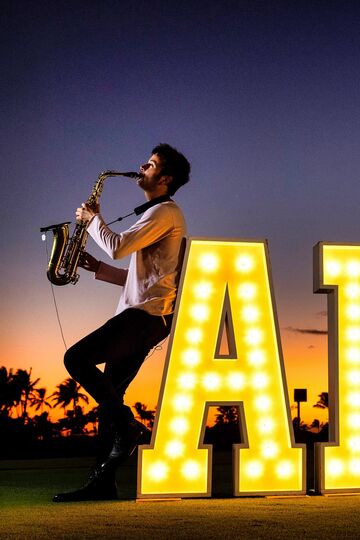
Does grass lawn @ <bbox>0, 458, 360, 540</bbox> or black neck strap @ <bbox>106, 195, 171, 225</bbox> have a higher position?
black neck strap @ <bbox>106, 195, 171, 225</bbox>

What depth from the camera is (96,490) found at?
5426 mm

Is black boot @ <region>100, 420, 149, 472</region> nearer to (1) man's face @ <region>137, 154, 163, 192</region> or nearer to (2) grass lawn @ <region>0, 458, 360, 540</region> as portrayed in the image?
(2) grass lawn @ <region>0, 458, 360, 540</region>

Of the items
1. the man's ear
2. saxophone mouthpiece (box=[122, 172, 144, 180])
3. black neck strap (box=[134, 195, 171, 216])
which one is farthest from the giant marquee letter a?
saxophone mouthpiece (box=[122, 172, 144, 180])

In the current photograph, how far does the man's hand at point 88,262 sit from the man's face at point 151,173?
2.29ft

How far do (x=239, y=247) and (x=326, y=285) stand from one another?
0.73 metres

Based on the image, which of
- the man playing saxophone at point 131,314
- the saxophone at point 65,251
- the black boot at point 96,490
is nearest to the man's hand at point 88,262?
the saxophone at point 65,251

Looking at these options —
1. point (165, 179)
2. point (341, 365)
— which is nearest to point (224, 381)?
point (341, 365)

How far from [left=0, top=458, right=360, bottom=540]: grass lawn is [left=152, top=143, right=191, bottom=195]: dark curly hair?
2303 millimetres

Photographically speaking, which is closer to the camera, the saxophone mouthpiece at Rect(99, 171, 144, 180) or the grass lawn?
the grass lawn

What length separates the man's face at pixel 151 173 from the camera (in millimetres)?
5996

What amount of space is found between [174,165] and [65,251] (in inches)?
43.0

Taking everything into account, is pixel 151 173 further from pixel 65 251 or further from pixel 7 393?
pixel 7 393

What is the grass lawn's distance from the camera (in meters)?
4.06

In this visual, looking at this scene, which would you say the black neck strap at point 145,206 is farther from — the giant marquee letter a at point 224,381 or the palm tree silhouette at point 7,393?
the palm tree silhouette at point 7,393
